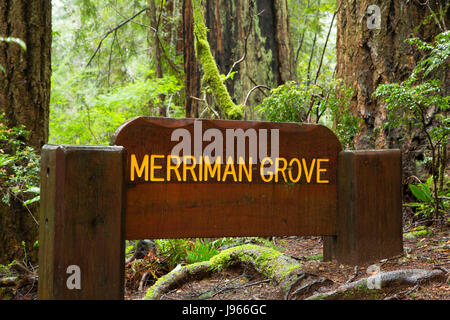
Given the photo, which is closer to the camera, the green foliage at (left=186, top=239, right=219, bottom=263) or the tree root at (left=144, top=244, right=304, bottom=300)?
the tree root at (left=144, top=244, right=304, bottom=300)

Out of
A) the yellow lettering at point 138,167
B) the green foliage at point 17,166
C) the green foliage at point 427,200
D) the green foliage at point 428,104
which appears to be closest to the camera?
the yellow lettering at point 138,167

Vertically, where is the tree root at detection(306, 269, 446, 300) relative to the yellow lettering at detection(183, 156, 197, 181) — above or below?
below

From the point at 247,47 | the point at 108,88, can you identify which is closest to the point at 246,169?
the point at 247,47

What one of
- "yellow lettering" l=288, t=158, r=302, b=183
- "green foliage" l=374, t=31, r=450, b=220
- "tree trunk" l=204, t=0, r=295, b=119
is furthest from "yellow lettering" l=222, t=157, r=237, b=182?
"tree trunk" l=204, t=0, r=295, b=119

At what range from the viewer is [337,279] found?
110 inches

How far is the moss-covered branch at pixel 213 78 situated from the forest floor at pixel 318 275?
2027 mm

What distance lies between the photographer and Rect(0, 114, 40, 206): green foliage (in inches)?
147

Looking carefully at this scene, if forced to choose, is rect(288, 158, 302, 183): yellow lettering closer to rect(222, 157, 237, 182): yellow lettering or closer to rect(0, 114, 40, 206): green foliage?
rect(222, 157, 237, 182): yellow lettering

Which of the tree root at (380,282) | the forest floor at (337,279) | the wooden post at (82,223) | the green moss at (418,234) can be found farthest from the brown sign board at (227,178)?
the green moss at (418,234)

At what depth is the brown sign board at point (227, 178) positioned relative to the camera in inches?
100

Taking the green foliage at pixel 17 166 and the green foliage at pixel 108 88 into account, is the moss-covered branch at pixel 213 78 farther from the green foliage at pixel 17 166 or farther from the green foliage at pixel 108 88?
the green foliage at pixel 108 88

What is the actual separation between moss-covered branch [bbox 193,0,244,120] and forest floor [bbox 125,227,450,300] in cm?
202
